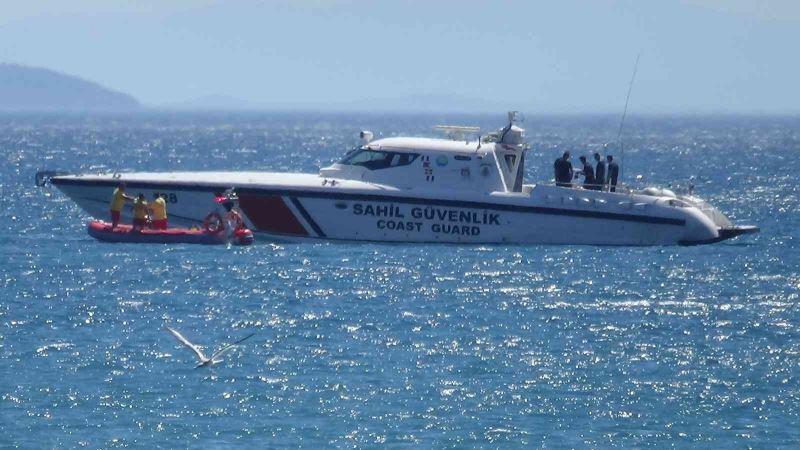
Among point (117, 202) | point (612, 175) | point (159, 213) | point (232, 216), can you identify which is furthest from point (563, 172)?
point (117, 202)

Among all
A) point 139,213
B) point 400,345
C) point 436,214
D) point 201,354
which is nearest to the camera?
point 201,354

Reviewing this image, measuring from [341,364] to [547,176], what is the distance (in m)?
53.3

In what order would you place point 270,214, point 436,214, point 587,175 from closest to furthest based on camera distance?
point 436,214, point 270,214, point 587,175

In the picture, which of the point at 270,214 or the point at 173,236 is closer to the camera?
the point at 173,236

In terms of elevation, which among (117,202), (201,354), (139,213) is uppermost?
(117,202)

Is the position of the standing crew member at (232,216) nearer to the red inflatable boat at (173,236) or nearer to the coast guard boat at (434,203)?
the red inflatable boat at (173,236)

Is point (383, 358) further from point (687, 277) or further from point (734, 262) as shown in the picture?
point (734, 262)

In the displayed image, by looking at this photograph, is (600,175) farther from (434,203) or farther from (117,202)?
(117,202)

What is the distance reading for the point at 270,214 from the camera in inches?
1620

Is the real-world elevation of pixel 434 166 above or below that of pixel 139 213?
above

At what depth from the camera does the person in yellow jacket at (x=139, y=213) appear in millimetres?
40719

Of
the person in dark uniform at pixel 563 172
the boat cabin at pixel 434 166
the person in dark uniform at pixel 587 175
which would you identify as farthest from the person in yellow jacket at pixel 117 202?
the person in dark uniform at pixel 587 175

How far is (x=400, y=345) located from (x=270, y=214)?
506 inches

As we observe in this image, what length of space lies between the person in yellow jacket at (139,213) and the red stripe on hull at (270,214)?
2.24 metres
